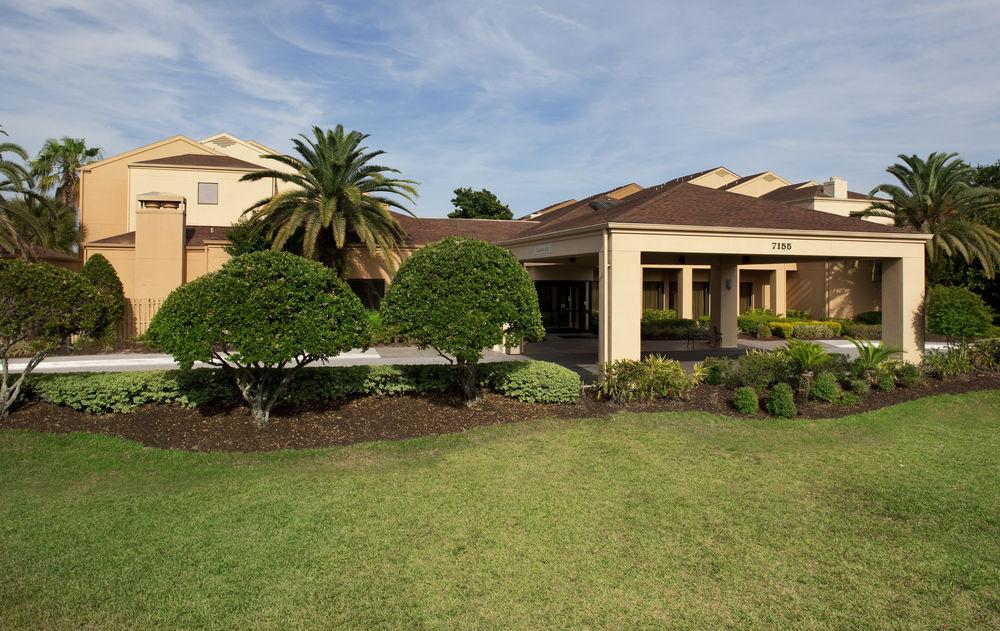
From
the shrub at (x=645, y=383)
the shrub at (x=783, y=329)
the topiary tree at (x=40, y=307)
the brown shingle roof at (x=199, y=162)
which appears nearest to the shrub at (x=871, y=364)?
the shrub at (x=645, y=383)

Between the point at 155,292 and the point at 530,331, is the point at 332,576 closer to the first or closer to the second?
the point at 530,331

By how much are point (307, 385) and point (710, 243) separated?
869 cm

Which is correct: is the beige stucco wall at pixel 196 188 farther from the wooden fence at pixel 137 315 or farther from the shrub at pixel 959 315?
the shrub at pixel 959 315

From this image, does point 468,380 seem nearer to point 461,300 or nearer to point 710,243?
point 461,300

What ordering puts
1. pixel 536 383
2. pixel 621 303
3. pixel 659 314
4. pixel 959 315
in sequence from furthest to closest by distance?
pixel 659 314
pixel 959 315
pixel 621 303
pixel 536 383

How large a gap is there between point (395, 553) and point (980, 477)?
24.5 feet

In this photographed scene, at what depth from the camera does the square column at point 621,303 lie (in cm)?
1315

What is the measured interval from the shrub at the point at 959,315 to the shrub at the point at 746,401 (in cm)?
668

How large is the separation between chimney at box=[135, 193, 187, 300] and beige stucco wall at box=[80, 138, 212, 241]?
9177 millimetres

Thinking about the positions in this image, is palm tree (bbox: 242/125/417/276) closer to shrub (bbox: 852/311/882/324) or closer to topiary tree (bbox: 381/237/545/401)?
topiary tree (bbox: 381/237/545/401)

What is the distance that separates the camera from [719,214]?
49.5 ft

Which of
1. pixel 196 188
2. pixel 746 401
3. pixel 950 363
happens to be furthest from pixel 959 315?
pixel 196 188

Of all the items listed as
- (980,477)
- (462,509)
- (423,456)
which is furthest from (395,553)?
(980,477)

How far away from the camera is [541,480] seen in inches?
319
